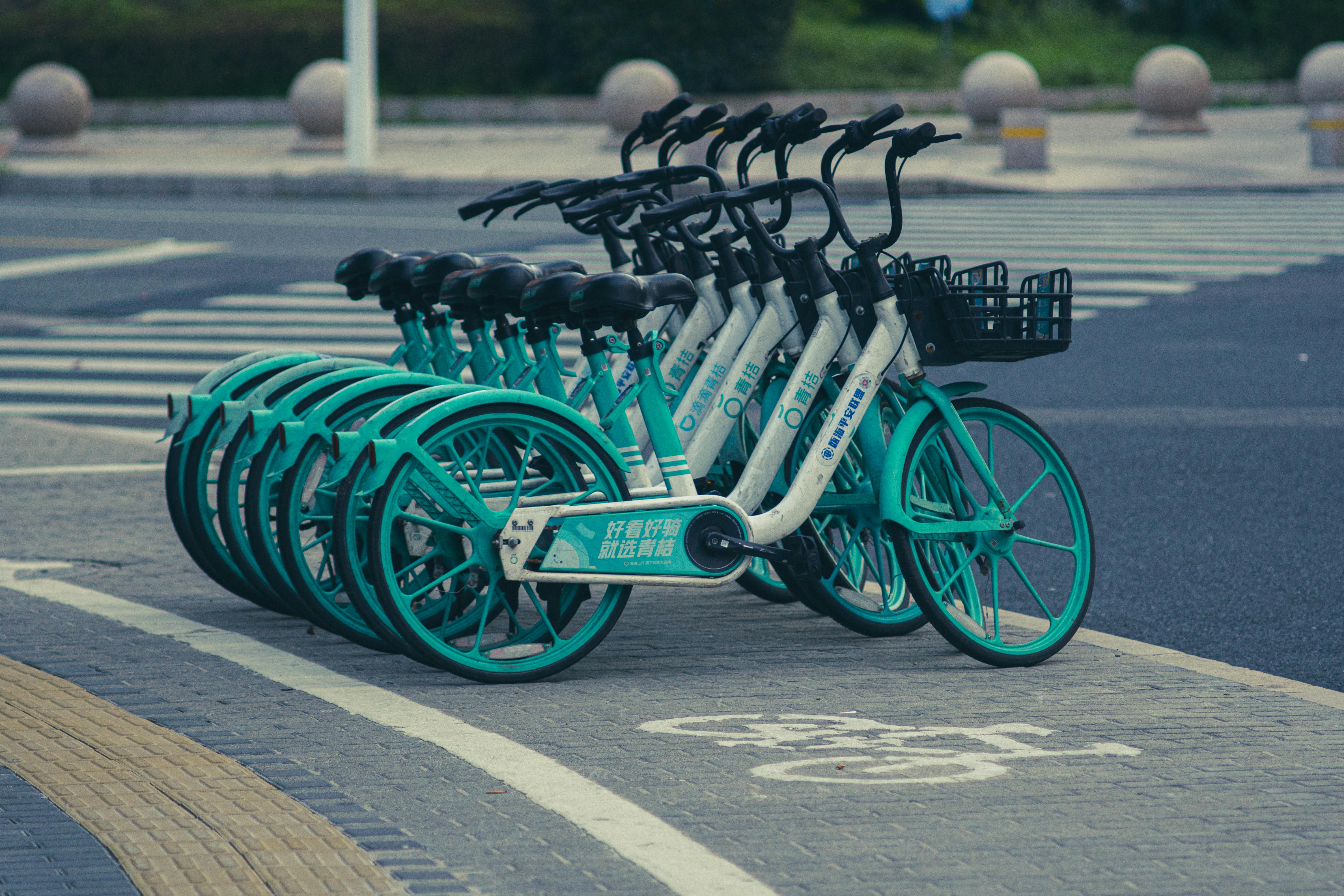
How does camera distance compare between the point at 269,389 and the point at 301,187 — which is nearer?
the point at 269,389

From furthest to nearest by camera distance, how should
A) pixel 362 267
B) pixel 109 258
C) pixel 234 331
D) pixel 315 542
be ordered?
1. pixel 109 258
2. pixel 234 331
3. pixel 362 267
4. pixel 315 542

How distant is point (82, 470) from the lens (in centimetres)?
938

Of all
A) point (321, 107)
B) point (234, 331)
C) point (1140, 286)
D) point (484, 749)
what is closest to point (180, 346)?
point (234, 331)

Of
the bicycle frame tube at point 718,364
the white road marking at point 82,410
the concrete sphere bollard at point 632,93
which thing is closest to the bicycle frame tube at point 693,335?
the bicycle frame tube at point 718,364

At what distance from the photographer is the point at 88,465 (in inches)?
373

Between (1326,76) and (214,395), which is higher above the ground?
(1326,76)

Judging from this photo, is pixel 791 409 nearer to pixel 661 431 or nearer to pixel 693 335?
pixel 661 431

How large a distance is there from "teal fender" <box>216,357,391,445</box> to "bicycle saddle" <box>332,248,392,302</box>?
1.20 feet

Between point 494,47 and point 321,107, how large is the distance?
730 centimetres

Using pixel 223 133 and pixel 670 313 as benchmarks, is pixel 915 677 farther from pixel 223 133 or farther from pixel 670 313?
pixel 223 133

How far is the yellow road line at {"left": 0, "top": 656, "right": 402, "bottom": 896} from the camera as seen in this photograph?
3801 mm

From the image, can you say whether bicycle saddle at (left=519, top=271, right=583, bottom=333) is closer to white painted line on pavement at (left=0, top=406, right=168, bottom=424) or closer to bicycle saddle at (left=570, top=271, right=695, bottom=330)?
bicycle saddle at (left=570, top=271, right=695, bottom=330)

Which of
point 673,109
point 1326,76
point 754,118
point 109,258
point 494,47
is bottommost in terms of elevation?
point 754,118

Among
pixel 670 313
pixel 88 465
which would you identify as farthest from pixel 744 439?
pixel 88 465
